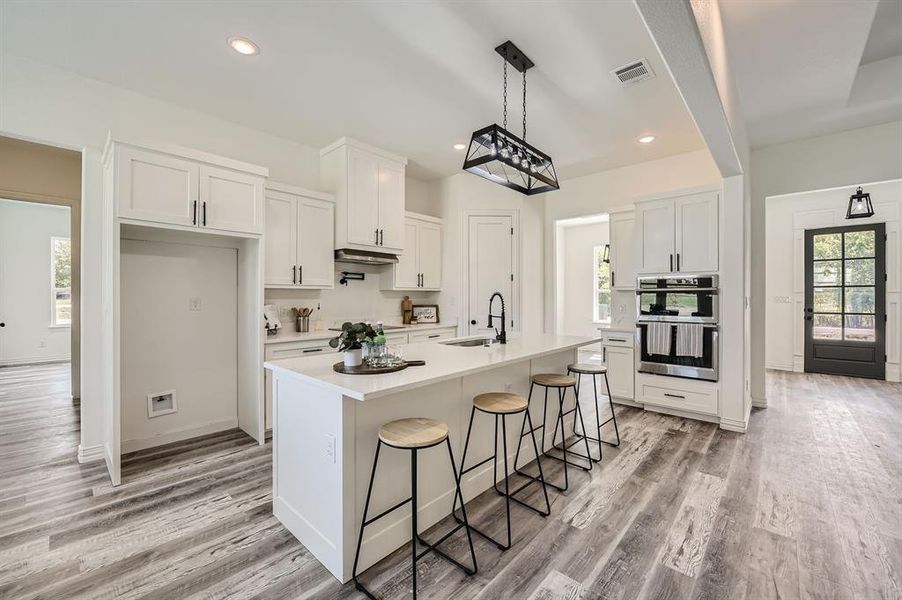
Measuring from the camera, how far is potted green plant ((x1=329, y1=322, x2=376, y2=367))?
1.99 meters

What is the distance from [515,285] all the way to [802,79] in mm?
3294

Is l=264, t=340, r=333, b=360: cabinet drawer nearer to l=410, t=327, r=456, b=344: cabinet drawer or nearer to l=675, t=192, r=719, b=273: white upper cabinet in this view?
l=410, t=327, r=456, b=344: cabinet drawer

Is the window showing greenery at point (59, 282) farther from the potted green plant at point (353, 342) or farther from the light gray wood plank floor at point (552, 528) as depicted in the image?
the potted green plant at point (353, 342)

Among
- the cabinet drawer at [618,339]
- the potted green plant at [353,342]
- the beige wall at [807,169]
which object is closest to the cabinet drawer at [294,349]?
the potted green plant at [353,342]

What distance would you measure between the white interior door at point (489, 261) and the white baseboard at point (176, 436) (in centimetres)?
300

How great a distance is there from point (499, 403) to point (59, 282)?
924 centimetres

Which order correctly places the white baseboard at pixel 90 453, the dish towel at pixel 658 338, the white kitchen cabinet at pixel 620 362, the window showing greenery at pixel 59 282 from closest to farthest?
1. the white baseboard at pixel 90 453
2. the dish towel at pixel 658 338
3. the white kitchen cabinet at pixel 620 362
4. the window showing greenery at pixel 59 282

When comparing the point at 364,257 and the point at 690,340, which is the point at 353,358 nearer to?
the point at 364,257

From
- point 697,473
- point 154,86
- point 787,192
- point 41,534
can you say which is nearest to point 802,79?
point 787,192

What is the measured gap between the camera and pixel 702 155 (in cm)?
431

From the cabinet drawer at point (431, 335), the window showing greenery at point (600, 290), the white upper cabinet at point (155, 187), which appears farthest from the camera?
the window showing greenery at point (600, 290)

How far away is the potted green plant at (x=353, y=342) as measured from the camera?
1.99 m

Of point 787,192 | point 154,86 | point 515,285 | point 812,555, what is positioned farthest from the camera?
point 515,285

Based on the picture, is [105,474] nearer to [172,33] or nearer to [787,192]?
[172,33]
